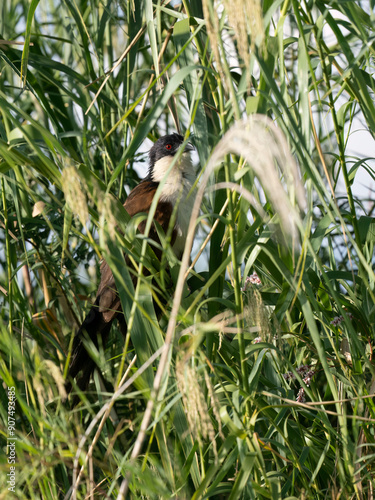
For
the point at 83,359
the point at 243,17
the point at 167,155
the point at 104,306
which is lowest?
the point at 83,359

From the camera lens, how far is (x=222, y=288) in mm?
1763

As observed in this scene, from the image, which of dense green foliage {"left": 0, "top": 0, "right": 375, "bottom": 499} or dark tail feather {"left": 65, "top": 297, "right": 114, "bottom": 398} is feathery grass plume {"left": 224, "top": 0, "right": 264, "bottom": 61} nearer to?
dense green foliage {"left": 0, "top": 0, "right": 375, "bottom": 499}

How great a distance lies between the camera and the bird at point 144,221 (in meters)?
2.34

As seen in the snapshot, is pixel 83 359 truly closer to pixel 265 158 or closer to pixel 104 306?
pixel 104 306

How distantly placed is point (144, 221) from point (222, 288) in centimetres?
92

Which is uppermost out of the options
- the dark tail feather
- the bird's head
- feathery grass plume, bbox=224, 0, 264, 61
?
the bird's head

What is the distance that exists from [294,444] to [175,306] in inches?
35.6

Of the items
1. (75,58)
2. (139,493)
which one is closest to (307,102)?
(139,493)

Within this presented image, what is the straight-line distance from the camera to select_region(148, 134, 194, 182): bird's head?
305 cm

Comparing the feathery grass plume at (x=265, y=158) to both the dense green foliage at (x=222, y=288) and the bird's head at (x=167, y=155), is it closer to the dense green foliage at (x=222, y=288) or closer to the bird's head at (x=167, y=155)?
the dense green foliage at (x=222, y=288)

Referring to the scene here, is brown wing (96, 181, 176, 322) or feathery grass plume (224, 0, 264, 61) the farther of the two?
brown wing (96, 181, 176, 322)

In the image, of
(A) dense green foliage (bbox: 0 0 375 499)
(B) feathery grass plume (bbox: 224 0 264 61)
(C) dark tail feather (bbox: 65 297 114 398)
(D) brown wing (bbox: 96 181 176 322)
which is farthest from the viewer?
(D) brown wing (bbox: 96 181 176 322)

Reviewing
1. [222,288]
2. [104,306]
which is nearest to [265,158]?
[222,288]

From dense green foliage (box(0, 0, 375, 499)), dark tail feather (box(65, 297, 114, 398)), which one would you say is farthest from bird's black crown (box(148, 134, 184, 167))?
dark tail feather (box(65, 297, 114, 398))
